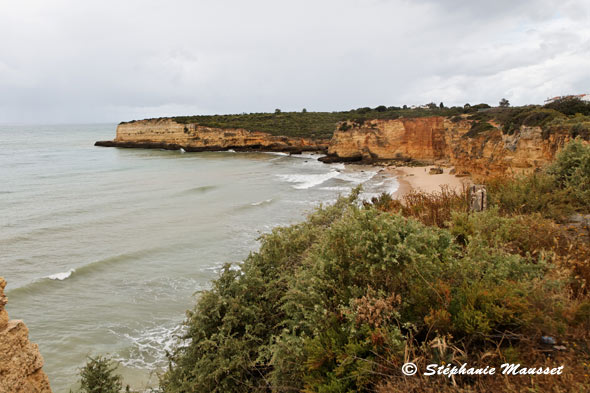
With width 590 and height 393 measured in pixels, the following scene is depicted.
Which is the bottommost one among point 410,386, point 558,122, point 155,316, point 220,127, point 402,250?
point 155,316

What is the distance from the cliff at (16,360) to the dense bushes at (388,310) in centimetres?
168

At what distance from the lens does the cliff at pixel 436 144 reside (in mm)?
16125

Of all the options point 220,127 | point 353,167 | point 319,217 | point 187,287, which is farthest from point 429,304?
point 220,127

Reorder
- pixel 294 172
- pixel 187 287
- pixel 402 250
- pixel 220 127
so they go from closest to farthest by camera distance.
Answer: pixel 402 250 → pixel 187 287 → pixel 294 172 → pixel 220 127

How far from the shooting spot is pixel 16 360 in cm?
401

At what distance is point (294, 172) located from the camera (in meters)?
36.1

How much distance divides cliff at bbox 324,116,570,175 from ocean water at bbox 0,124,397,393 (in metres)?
6.55

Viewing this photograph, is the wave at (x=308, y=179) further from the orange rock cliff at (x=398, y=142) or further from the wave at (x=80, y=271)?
the wave at (x=80, y=271)

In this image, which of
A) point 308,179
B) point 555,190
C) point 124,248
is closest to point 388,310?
point 555,190

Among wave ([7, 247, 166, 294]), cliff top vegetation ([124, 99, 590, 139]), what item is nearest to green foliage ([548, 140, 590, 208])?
cliff top vegetation ([124, 99, 590, 139])

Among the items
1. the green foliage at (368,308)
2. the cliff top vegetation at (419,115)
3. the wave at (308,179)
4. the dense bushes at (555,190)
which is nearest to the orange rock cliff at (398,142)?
the cliff top vegetation at (419,115)

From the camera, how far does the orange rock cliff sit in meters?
15.4

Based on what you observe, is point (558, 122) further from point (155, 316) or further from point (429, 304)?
point (155, 316)

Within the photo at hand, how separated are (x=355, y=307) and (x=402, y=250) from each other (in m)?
0.85
